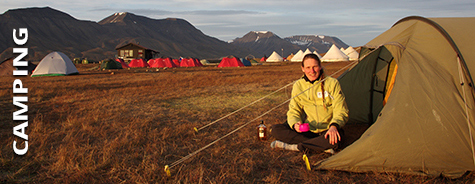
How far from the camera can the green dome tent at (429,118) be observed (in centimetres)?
319

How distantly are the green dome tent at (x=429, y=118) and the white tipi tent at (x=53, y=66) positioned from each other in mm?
18742

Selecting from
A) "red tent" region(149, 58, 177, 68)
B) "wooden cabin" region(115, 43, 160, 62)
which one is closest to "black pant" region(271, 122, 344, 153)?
"red tent" region(149, 58, 177, 68)

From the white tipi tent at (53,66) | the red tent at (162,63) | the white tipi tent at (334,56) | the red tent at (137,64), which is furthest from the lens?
the white tipi tent at (334,56)

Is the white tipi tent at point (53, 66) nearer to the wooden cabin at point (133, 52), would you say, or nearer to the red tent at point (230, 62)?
the red tent at point (230, 62)

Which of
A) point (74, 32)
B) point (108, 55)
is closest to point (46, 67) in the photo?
point (108, 55)

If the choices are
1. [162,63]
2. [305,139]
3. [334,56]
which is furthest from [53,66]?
[334,56]

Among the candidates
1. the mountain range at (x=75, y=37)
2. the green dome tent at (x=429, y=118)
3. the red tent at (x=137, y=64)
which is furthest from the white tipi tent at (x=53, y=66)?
the mountain range at (x=75, y=37)

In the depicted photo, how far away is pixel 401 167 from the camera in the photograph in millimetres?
3256

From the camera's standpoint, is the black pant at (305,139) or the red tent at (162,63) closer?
the black pant at (305,139)

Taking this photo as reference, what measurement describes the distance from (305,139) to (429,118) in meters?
1.47

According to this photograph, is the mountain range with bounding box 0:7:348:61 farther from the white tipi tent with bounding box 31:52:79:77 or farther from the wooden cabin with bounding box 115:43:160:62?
the white tipi tent with bounding box 31:52:79:77

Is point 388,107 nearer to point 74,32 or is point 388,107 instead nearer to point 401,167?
point 401,167

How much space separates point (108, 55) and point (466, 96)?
108 metres

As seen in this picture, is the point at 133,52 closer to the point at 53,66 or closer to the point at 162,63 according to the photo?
the point at 162,63
